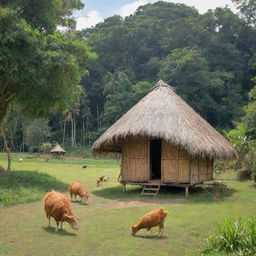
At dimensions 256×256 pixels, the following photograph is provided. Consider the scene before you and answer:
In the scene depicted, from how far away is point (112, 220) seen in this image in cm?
1102

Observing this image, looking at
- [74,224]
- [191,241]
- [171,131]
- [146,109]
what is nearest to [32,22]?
[146,109]

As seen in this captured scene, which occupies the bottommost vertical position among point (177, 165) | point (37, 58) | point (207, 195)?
point (207, 195)

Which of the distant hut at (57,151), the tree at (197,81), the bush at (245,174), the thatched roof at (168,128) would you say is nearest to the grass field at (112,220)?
the thatched roof at (168,128)

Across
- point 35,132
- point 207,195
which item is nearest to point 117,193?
point 207,195

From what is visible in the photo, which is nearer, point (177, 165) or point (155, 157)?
point (177, 165)

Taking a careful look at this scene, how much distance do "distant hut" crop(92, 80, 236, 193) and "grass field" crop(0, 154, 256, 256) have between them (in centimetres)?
84

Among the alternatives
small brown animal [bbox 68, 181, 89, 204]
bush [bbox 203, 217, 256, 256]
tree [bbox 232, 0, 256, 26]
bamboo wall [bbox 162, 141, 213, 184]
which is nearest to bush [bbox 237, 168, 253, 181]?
bamboo wall [bbox 162, 141, 213, 184]

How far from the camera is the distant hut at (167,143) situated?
51.4ft

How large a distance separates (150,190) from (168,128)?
2.88m

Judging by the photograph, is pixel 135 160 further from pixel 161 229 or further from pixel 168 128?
pixel 161 229

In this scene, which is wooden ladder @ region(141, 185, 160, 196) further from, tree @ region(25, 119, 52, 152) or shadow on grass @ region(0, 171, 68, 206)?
tree @ region(25, 119, 52, 152)

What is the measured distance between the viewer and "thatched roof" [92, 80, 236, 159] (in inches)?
611

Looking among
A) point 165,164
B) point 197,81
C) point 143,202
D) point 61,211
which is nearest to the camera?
point 61,211

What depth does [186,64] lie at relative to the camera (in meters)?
49.6
